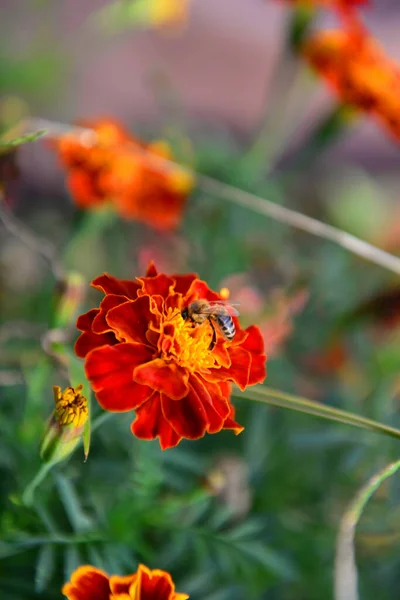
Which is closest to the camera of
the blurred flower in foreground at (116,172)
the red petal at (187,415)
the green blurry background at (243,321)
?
the red petal at (187,415)

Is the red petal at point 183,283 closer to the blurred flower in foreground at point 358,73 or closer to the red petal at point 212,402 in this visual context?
the red petal at point 212,402

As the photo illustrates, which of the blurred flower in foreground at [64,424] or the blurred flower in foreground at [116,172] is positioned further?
the blurred flower in foreground at [116,172]

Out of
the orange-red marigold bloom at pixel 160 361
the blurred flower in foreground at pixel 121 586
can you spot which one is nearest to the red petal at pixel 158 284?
the orange-red marigold bloom at pixel 160 361

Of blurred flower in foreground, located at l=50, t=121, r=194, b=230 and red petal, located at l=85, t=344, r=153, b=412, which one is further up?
blurred flower in foreground, located at l=50, t=121, r=194, b=230

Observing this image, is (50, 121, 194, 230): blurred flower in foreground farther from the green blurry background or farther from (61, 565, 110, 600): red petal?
(61, 565, 110, 600): red petal

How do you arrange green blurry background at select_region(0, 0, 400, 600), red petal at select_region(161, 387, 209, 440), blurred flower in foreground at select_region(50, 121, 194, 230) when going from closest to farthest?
red petal at select_region(161, 387, 209, 440), green blurry background at select_region(0, 0, 400, 600), blurred flower in foreground at select_region(50, 121, 194, 230)

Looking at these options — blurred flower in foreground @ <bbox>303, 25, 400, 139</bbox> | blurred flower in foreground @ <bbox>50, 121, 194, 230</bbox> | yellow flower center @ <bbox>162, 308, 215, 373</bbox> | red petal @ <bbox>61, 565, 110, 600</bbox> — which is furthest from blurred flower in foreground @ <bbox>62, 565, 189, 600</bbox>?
blurred flower in foreground @ <bbox>303, 25, 400, 139</bbox>
